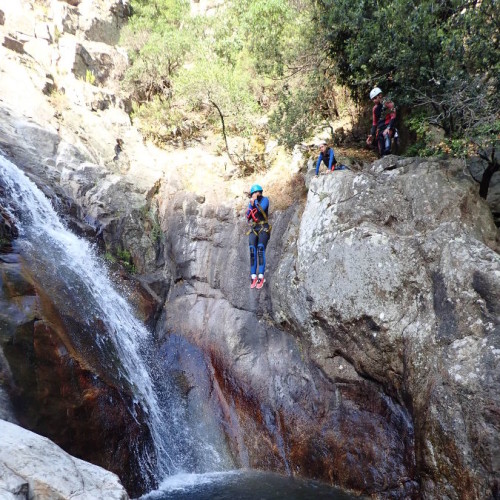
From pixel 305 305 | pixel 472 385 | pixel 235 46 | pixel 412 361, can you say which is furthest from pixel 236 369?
pixel 235 46

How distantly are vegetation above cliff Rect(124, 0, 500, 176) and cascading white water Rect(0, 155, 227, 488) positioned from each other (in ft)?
22.1

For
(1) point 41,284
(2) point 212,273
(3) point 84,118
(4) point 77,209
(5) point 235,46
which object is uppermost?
(5) point 235,46

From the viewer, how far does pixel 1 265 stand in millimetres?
8797

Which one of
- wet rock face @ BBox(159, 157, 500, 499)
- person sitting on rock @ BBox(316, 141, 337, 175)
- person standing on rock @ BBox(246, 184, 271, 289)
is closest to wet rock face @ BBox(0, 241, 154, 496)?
wet rock face @ BBox(159, 157, 500, 499)

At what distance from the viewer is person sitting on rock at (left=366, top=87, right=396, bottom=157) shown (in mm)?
10803

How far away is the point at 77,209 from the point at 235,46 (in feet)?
33.6

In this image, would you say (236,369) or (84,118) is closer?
(236,369)

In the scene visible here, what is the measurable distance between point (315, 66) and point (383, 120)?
3.15 m

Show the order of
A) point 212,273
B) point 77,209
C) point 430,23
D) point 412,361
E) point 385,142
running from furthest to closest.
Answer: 1. point 77,209
2. point 212,273
3. point 385,142
4. point 430,23
5. point 412,361

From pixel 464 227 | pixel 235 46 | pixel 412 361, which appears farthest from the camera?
pixel 235 46

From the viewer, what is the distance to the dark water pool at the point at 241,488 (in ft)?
26.8

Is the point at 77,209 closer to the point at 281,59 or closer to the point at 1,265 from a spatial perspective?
the point at 1,265

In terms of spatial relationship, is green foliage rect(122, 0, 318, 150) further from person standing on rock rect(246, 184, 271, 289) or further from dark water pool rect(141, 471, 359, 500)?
dark water pool rect(141, 471, 359, 500)

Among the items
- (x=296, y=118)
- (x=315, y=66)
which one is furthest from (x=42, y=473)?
(x=315, y=66)
